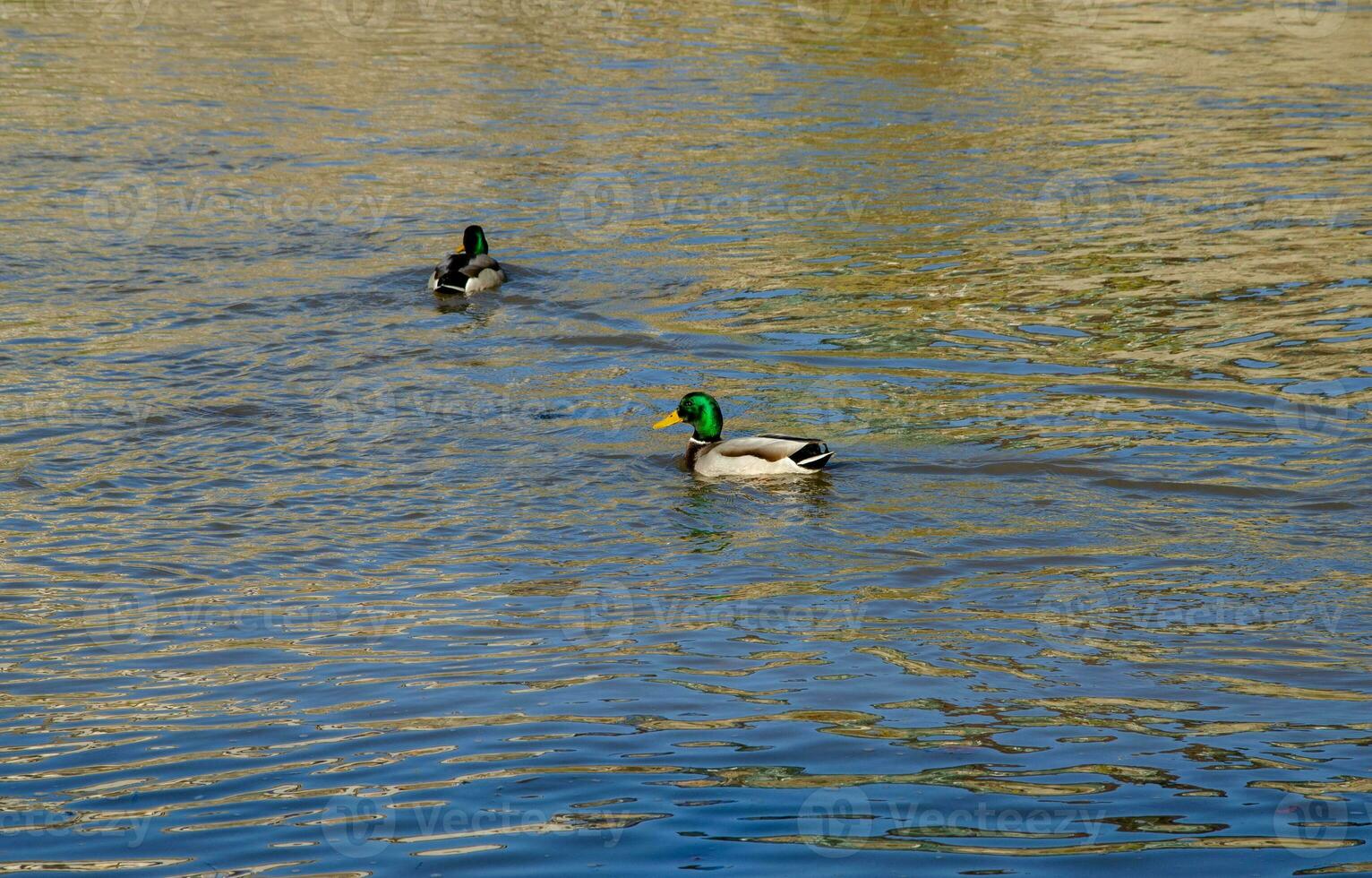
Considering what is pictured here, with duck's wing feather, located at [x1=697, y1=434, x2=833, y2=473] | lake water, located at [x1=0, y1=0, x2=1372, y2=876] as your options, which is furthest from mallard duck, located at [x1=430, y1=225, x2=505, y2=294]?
duck's wing feather, located at [x1=697, y1=434, x2=833, y2=473]

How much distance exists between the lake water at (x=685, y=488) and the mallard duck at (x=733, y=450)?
19cm

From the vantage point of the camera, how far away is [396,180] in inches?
837

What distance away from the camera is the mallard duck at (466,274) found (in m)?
16.1

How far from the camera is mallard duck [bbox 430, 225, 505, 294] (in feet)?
52.7

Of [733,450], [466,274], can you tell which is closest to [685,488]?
[733,450]

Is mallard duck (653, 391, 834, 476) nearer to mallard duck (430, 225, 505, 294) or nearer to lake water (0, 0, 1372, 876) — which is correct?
lake water (0, 0, 1372, 876)

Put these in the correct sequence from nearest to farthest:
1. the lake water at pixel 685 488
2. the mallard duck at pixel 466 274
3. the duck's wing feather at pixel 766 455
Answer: the lake water at pixel 685 488 < the duck's wing feather at pixel 766 455 < the mallard duck at pixel 466 274

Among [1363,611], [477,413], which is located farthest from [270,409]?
[1363,611]

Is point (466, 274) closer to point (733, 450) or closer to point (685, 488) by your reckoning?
point (685, 488)

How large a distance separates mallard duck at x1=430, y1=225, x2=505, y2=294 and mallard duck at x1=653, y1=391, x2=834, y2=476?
449cm

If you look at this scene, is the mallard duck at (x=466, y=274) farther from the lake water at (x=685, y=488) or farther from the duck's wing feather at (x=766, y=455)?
the duck's wing feather at (x=766, y=455)

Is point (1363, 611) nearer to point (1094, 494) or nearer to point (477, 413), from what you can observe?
point (1094, 494)

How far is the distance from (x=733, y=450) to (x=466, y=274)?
219 inches

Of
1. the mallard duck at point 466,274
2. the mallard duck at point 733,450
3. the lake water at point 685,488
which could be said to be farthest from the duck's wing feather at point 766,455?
the mallard duck at point 466,274
